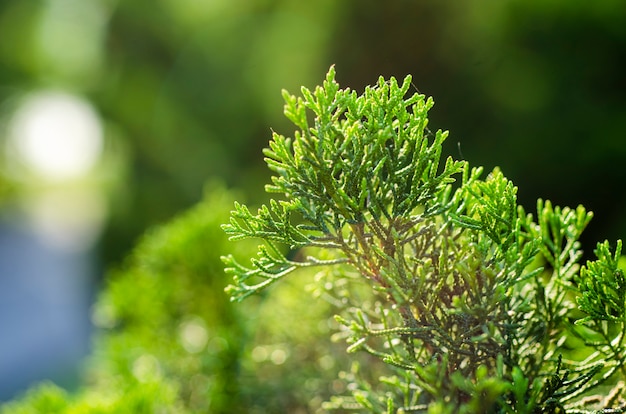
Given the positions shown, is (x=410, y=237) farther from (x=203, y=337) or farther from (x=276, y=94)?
(x=276, y=94)

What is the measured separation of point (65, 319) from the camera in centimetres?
784

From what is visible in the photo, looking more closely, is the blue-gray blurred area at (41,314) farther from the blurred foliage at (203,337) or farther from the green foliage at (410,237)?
the green foliage at (410,237)

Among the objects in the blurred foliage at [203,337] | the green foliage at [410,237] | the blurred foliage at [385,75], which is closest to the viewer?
the green foliage at [410,237]

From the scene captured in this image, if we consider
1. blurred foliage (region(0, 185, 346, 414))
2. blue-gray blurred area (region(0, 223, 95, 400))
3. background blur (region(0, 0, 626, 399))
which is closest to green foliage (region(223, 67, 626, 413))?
background blur (region(0, 0, 626, 399))

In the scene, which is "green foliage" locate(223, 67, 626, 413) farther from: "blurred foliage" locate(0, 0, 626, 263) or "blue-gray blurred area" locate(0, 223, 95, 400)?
"blue-gray blurred area" locate(0, 223, 95, 400)

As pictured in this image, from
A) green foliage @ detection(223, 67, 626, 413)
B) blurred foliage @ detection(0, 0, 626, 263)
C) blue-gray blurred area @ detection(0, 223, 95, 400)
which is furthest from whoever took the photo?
blue-gray blurred area @ detection(0, 223, 95, 400)

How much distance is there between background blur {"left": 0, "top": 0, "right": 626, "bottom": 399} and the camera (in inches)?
95.7

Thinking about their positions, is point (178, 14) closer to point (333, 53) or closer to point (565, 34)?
point (333, 53)

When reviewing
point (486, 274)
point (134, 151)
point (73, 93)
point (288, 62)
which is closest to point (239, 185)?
point (288, 62)

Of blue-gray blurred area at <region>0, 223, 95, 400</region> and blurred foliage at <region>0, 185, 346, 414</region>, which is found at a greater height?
blue-gray blurred area at <region>0, 223, 95, 400</region>

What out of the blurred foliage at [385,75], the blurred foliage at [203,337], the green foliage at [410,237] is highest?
the blurred foliage at [385,75]

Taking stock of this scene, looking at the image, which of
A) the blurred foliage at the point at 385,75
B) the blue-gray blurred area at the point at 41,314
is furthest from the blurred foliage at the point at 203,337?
the blue-gray blurred area at the point at 41,314

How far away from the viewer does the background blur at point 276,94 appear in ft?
7.98

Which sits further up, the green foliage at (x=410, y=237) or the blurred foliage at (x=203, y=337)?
the blurred foliage at (x=203, y=337)
